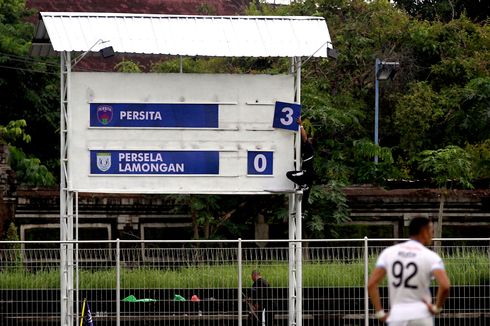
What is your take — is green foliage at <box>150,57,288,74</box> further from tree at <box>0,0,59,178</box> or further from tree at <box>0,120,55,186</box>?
tree at <box>0,120,55,186</box>

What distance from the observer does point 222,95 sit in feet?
69.3

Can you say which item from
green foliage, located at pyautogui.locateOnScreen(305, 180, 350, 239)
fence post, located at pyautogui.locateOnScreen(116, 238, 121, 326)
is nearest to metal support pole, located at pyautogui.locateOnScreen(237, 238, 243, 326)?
fence post, located at pyautogui.locateOnScreen(116, 238, 121, 326)

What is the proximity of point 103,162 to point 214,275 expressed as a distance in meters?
2.47

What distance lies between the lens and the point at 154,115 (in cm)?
2098

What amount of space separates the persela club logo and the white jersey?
30.7 feet

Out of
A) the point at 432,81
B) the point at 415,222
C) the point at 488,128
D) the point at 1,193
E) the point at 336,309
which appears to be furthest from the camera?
the point at 432,81

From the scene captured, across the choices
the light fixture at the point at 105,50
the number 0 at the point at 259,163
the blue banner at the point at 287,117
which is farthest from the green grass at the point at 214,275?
the light fixture at the point at 105,50

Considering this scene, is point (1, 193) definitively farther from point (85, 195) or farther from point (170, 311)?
point (170, 311)

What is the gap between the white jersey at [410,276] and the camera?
12031 mm

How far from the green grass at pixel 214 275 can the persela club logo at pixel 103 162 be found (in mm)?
1579

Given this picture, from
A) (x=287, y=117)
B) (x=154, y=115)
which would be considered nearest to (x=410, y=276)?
(x=287, y=117)

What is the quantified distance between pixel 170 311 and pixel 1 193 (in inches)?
456

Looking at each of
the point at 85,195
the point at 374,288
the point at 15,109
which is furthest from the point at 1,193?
the point at 374,288

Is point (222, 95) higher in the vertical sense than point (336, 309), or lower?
higher
